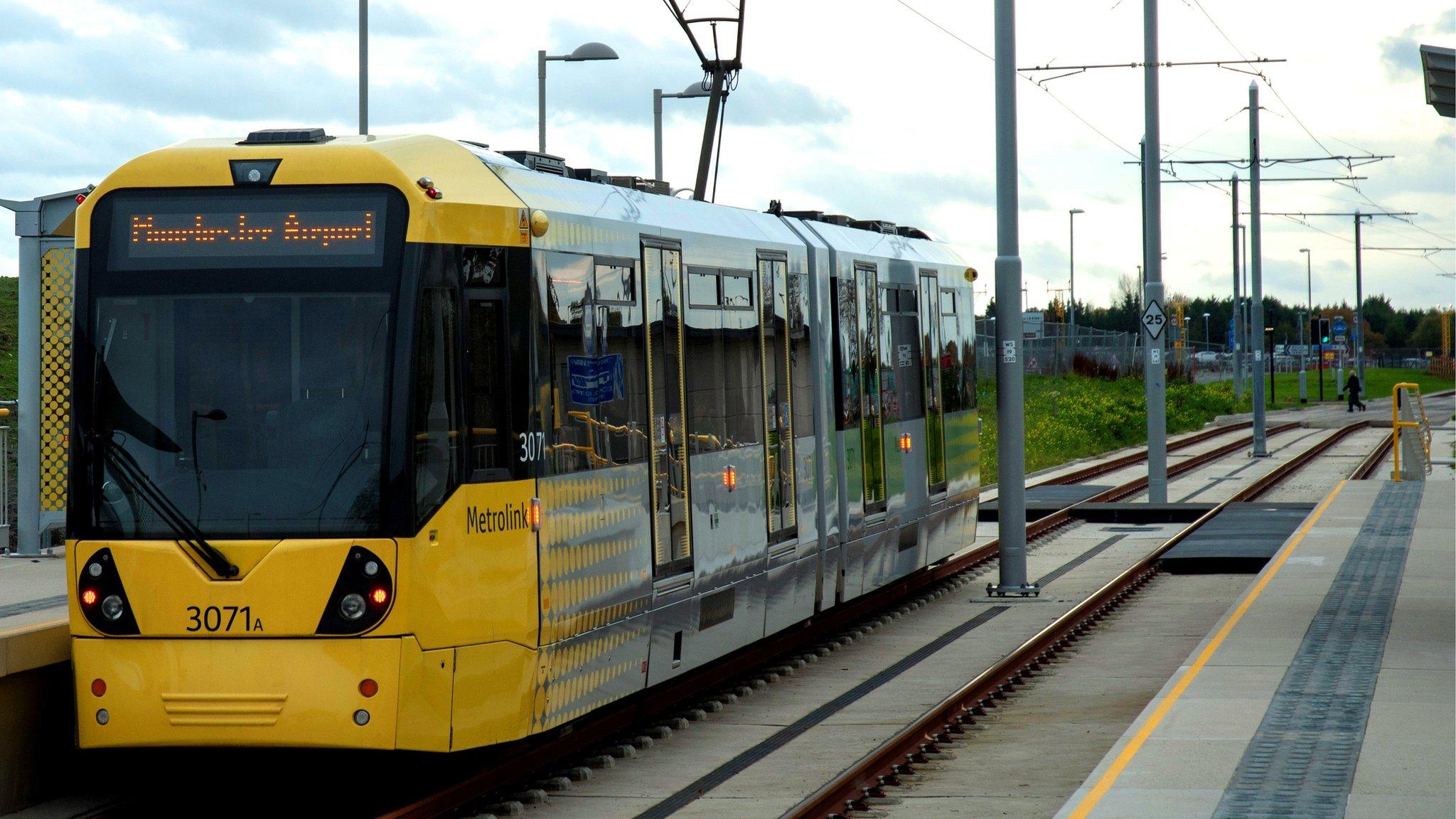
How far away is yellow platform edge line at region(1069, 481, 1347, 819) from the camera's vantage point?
7762mm

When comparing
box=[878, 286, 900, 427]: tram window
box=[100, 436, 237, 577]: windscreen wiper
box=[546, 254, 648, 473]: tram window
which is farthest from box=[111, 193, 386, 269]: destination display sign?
box=[878, 286, 900, 427]: tram window

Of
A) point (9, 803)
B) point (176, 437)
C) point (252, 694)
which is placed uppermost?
point (176, 437)

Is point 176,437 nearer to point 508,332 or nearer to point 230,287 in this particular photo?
point 230,287

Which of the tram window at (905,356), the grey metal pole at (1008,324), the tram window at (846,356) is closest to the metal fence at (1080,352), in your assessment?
the grey metal pole at (1008,324)

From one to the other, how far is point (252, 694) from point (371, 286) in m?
1.90

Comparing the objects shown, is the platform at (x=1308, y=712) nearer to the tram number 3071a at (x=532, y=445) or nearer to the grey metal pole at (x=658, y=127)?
the tram number 3071a at (x=532, y=445)

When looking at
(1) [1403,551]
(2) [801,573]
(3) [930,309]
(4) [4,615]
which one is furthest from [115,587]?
(1) [1403,551]

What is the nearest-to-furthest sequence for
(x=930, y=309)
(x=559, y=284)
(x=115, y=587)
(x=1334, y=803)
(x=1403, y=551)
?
1. (x=1334, y=803)
2. (x=115, y=587)
3. (x=559, y=284)
4. (x=930, y=309)
5. (x=1403, y=551)

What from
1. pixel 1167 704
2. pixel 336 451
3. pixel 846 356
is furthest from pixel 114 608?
pixel 846 356

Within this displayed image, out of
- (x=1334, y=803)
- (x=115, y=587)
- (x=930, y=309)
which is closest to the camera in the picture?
(x=1334, y=803)

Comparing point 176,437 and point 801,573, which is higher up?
point 176,437

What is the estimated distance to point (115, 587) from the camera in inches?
323

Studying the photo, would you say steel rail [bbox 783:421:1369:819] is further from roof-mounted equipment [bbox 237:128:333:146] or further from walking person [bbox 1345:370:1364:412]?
walking person [bbox 1345:370:1364:412]

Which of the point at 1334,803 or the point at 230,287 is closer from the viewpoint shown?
the point at 1334,803
